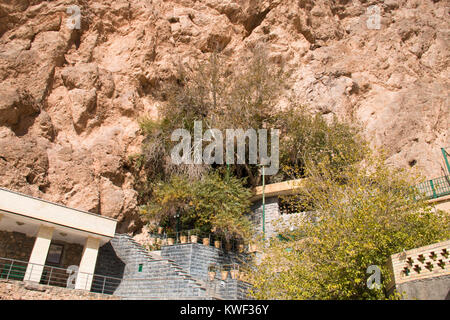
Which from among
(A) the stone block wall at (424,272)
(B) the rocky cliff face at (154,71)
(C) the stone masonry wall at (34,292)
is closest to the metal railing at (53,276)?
(C) the stone masonry wall at (34,292)

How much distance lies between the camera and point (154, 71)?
23656 millimetres

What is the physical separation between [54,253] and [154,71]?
13684mm

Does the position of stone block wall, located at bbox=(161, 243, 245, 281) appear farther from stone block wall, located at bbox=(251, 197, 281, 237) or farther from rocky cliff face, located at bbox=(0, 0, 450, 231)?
rocky cliff face, located at bbox=(0, 0, 450, 231)

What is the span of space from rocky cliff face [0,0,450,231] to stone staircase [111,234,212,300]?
8.55 ft

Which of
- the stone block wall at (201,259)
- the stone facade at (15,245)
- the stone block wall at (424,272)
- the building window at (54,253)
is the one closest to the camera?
the stone block wall at (424,272)

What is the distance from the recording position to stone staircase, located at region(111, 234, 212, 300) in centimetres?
1276

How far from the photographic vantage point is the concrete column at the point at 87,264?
13.6 m

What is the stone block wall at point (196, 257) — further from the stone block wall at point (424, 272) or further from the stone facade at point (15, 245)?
the stone block wall at point (424, 272)

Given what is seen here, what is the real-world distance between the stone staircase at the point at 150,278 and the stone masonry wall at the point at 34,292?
176cm

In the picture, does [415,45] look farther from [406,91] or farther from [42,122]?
[42,122]

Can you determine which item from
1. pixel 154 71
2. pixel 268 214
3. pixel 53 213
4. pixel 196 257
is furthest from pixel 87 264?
pixel 154 71

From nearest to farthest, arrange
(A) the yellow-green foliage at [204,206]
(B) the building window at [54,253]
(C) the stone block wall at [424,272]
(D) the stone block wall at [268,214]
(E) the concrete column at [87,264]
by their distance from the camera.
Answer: (C) the stone block wall at [424,272]
(E) the concrete column at [87,264]
(B) the building window at [54,253]
(A) the yellow-green foliage at [204,206]
(D) the stone block wall at [268,214]
